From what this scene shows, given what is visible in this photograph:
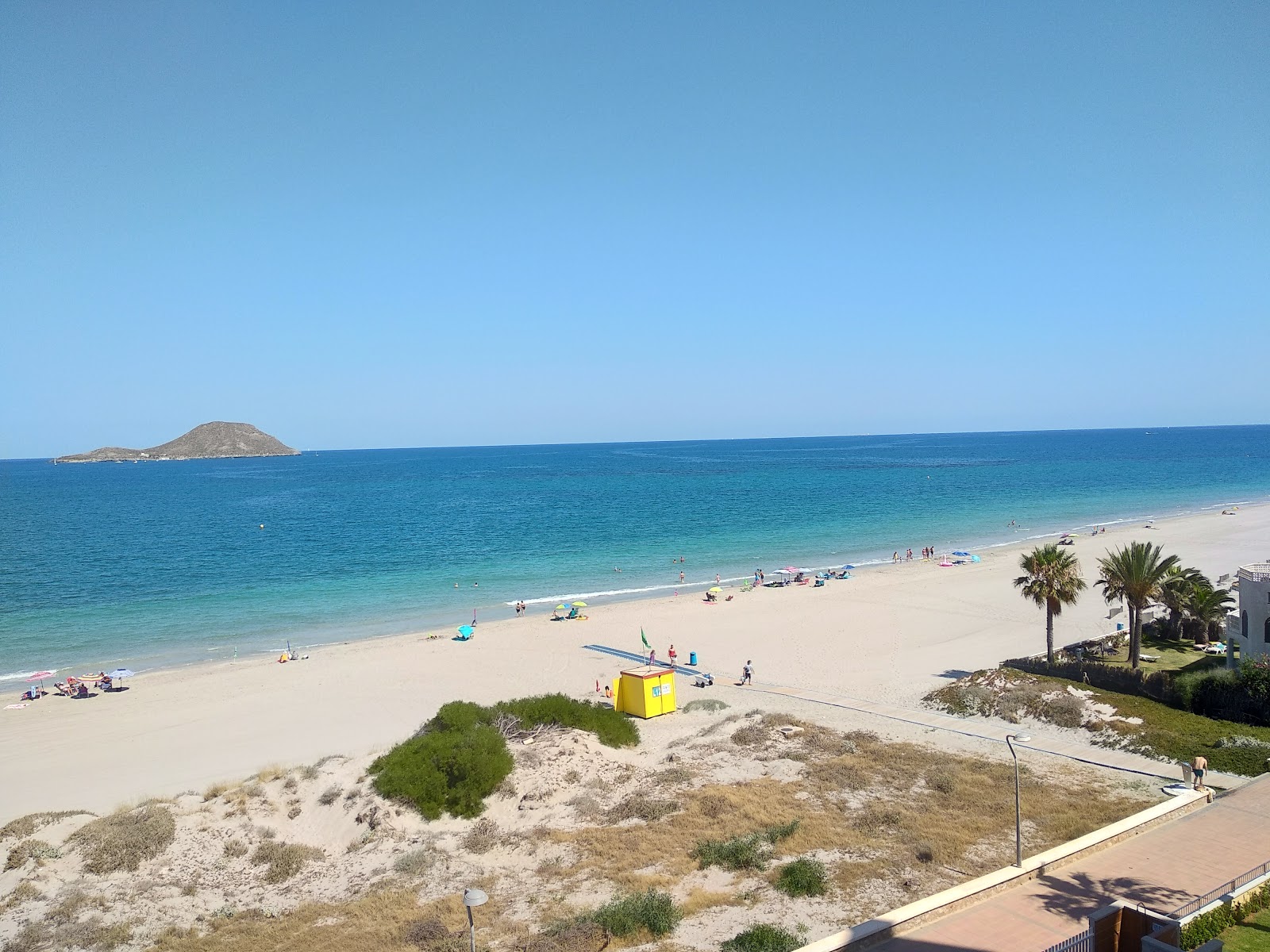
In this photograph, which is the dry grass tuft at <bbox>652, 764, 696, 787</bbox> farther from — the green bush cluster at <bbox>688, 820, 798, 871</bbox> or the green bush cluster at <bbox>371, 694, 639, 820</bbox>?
the green bush cluster at <bbox>688, 820, 798, 871</bbox>

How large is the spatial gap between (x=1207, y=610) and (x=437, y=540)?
179 feet

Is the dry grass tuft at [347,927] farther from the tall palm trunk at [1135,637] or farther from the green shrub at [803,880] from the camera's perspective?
the tall palm trunk at [1135,637]

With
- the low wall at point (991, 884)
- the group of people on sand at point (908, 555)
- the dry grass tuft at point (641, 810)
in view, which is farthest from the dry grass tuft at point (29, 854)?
the group of people on sand at point (908, 555)

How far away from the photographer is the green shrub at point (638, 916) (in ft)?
38.8

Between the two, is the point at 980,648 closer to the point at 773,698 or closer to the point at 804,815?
the point at 773,698

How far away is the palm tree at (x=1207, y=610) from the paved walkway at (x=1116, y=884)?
48.2ft

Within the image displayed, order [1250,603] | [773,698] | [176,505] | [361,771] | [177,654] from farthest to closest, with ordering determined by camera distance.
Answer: [176,505], [177,654], [773,698], [1250,603], [361,771]

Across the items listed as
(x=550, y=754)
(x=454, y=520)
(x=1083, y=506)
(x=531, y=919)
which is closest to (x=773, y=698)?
(x=550, y=754)

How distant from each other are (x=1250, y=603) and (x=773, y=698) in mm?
13249

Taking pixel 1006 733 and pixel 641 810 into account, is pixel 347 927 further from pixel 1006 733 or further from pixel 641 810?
pixel 1006 733

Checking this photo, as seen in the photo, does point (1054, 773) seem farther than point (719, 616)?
No

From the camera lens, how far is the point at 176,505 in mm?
103750

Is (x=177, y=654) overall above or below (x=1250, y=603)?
below

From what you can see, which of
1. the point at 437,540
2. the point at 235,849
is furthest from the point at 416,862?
the point at 437,540
